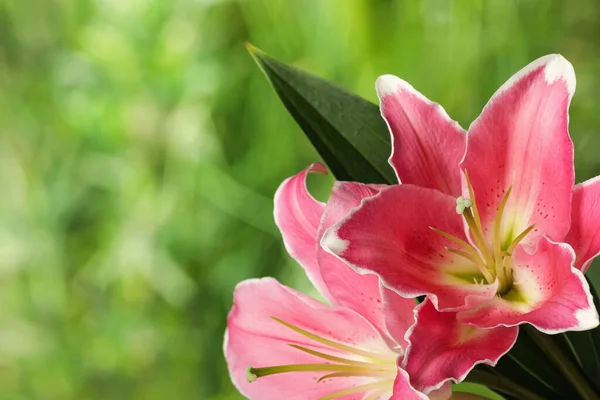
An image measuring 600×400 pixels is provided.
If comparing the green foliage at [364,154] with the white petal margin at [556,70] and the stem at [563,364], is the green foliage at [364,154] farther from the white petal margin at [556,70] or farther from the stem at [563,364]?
the white petal margin at [556,70]

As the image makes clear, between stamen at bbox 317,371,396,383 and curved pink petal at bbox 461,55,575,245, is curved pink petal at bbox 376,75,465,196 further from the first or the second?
stamen at bbox 317,371,396,383

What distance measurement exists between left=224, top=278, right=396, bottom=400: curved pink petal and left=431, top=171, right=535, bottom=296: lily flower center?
0.23 feet

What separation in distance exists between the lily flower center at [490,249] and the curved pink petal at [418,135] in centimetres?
2

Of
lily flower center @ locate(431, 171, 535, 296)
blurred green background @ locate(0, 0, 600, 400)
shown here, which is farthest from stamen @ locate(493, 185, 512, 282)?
blurred green background @ locate(0, 0, 600, 400)

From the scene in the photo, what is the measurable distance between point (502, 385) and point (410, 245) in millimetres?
107

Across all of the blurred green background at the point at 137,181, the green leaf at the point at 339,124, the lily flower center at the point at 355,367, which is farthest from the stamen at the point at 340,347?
the blurred green background at the point at 137,181

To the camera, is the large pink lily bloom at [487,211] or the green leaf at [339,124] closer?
the large pink lily bloom at [487,211]

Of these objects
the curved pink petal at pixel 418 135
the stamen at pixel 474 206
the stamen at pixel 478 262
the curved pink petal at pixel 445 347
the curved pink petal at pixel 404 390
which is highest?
the curved pink petal at pixel 418 135

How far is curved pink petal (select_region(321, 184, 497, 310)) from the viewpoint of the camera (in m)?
0.32

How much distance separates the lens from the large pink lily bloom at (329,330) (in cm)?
32

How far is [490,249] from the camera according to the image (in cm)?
36

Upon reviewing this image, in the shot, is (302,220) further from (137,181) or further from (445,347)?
(137,181)

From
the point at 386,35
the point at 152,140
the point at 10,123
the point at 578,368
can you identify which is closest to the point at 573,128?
the point at 386,35

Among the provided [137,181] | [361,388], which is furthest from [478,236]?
[137,181]
